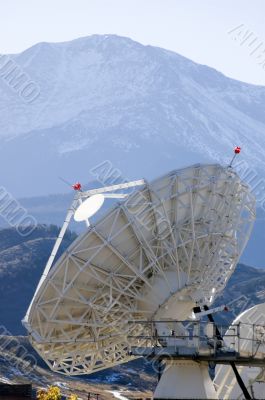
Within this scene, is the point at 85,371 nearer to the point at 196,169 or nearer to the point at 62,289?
the point at 62,289

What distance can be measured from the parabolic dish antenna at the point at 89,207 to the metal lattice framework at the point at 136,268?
3424 millimetres

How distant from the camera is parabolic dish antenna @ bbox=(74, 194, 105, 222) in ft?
192

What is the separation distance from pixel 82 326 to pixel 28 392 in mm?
57087

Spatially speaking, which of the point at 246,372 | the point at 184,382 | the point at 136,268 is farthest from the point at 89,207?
the point at 246,372

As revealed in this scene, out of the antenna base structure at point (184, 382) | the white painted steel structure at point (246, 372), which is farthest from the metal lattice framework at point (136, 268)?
the white painted steel structure at point (246, 372)

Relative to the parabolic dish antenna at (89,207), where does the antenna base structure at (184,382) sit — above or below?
below

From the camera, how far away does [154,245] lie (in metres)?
57.0

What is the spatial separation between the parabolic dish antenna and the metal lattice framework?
3424mm

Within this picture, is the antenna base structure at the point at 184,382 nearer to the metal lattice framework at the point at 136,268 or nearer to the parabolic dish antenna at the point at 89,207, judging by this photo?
the metal lattice framework at the point at 136,268

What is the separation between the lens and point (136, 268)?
186ft

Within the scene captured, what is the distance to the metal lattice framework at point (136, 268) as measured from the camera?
2153 inches

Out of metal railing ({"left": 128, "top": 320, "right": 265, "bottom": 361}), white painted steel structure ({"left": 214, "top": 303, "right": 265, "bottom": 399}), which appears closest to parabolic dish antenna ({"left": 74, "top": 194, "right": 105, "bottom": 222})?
metal railing ({"left": 128, "top": 320, "right": 265, "bottom": 361})

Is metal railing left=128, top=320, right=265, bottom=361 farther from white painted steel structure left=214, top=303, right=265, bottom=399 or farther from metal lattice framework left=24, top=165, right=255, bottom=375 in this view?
white painted steel structure left=214, top=303, right=265, bottom=399

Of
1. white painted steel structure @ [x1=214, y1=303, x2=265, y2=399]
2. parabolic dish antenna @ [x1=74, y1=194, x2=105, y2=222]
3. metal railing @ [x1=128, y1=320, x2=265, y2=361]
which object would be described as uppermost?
parabolic dish antenna @ [x1=74, y1=194, x2=105, y2=222]
